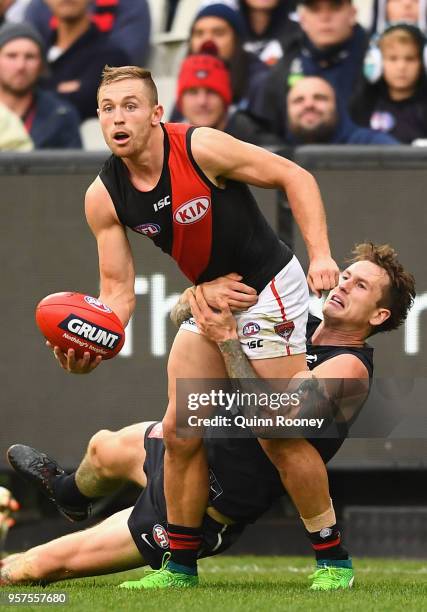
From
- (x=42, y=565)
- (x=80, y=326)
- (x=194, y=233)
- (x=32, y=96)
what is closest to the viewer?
(x=80, y=326)

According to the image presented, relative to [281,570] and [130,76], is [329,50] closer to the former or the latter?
[281,570]

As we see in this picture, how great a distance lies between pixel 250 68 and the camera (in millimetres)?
9781

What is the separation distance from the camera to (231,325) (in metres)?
5.65

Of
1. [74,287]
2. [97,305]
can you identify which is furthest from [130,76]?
[74,287]

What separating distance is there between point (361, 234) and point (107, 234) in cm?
260

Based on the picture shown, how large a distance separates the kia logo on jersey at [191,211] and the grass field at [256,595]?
1.51 metres

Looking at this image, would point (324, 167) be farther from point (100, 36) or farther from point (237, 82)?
point (100, 36)

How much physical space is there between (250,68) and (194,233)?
441 centimetres

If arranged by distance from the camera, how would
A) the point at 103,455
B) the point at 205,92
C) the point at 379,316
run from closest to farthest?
the point at 379,316 < the point at 103,455 < the point at 205,92

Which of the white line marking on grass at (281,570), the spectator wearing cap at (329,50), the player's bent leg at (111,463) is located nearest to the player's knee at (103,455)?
the player's bent leg at (111,463)

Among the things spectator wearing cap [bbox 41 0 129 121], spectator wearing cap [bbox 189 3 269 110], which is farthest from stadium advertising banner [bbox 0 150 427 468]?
spectator wearing cap [bbox 41 0 129 121]

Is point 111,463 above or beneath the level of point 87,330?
beneath

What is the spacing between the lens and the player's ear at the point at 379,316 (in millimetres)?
6004

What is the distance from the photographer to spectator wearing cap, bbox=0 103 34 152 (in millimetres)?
9055
